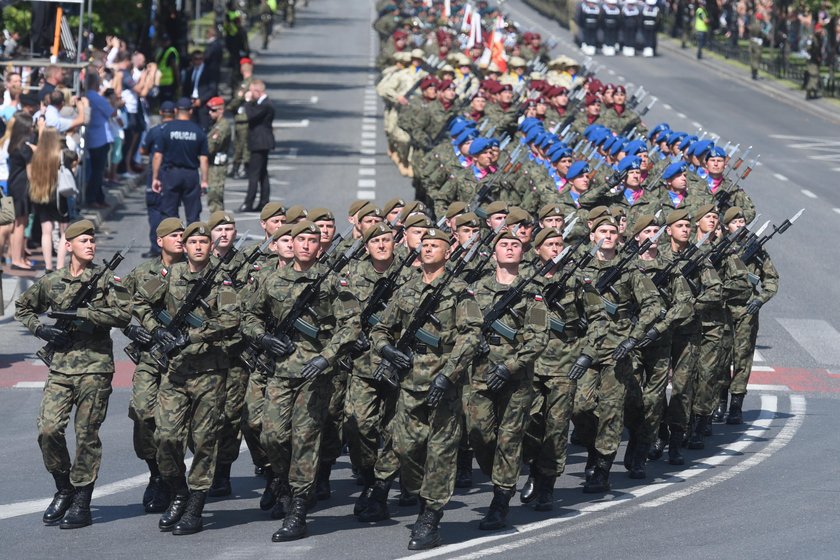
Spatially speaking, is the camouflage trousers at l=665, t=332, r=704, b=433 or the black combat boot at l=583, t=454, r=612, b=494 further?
the camouflage trousers at l=665, t=332, r=704, b=433

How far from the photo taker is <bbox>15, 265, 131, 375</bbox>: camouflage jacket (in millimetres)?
12336

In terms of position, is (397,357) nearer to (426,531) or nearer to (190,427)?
(426,531)

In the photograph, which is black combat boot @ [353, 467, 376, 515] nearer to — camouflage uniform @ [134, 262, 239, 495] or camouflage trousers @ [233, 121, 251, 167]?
camouflage uniform @ [134, 262, 239, 495]

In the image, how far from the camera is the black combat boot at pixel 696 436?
1548cm

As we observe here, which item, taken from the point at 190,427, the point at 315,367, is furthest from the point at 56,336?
the point at 315,367

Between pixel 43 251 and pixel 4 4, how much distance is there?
29.3 ft

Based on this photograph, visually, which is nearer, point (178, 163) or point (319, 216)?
point (319, 216)

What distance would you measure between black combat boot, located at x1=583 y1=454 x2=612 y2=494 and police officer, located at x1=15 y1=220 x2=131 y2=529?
3.61 m

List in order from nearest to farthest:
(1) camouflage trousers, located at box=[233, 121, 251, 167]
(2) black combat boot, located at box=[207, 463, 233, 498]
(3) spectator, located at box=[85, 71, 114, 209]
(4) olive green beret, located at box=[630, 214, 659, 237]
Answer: (2) black combat boot, located at box=[207, 463, 233, 498], (4) olive green beret, located at box=[630, 214, 659, 237], (3) spectator, located at box=[85, 71, 114, 209], (1) camouflage trousers, located at box=[233, 121, 251, 167]

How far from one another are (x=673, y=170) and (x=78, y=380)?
8.03 meters

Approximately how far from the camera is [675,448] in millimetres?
14930

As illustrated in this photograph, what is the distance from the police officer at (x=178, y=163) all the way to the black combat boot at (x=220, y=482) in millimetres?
9273

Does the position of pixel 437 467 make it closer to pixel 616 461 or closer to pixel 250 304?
pixel 250 304

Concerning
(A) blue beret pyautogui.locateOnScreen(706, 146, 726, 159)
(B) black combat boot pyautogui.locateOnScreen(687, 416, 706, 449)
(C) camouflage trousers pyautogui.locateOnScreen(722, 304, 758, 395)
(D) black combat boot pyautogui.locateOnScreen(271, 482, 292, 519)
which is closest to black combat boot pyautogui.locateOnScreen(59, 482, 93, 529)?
(D) black combat boot pyautogui.locateOnScreen(271, 482, 292, 519)
